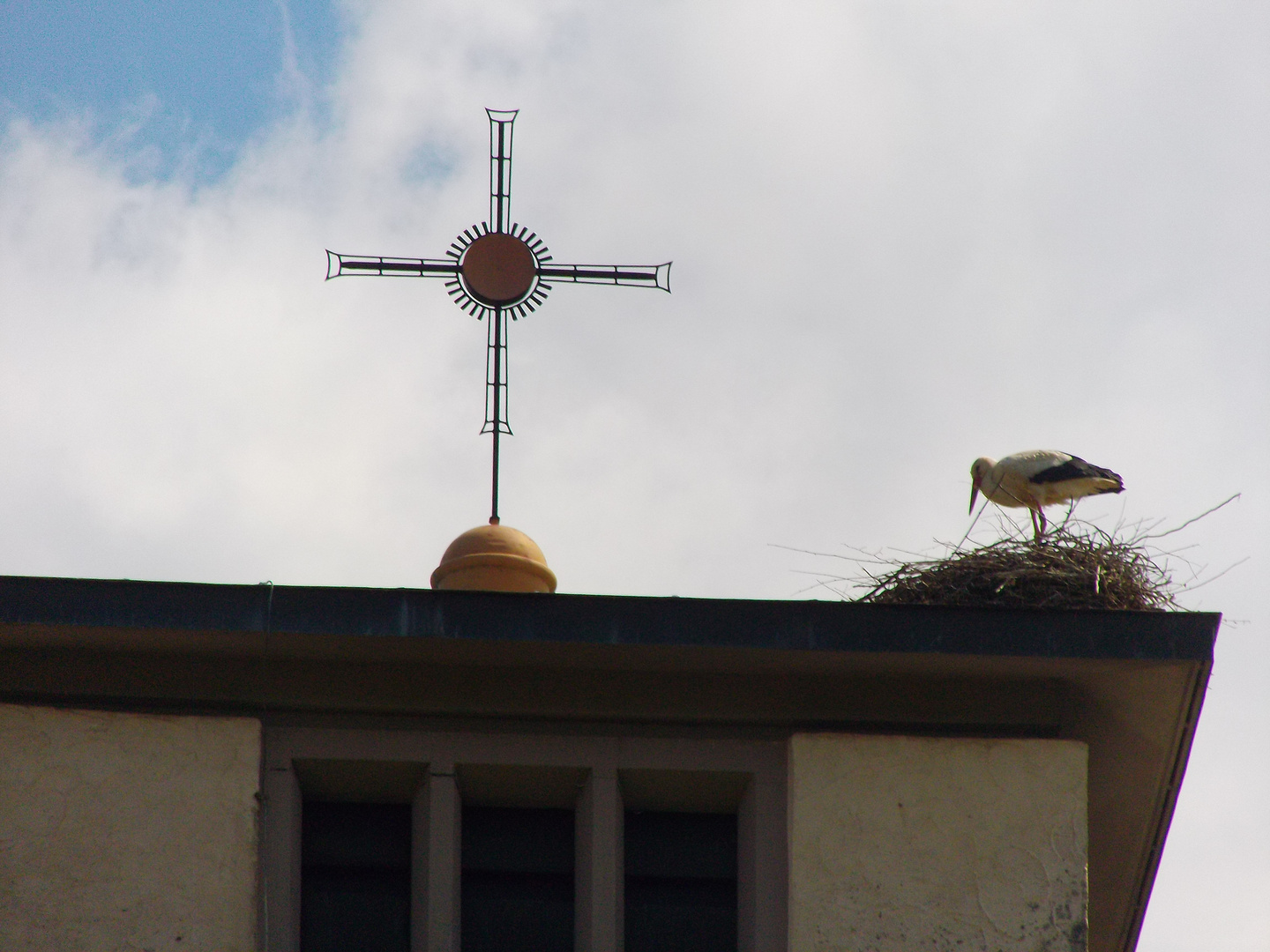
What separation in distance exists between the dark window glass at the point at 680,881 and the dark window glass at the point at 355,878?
95cm

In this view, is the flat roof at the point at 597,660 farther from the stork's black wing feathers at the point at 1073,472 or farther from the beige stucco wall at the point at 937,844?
the stork's black wing feathers at the point at 1073,472

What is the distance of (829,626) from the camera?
26.0 ft

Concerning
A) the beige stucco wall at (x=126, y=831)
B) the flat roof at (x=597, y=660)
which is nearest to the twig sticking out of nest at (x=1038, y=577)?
the flat roof at (x=597, y=660)

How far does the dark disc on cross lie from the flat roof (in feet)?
9.21

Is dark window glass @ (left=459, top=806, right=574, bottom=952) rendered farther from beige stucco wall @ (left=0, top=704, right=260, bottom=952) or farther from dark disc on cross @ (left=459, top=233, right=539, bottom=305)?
dark disc on cross @ (left=459, top=233, right=539, bottom=305)

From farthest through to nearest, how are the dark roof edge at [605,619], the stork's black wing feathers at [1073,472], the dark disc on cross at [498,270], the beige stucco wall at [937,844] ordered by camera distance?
Answer: 1. the stork's black wing feathers at [1073,472]
2. the dark disc on cross at [498,270]
3. the dark roof edge at [605,619]
4. the beige stucco wall at [937,844]

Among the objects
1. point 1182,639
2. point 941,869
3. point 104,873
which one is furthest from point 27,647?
point 1182,639

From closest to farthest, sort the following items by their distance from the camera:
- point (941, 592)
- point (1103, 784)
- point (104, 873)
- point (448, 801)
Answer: point (104, 873) → point (448, 801) → point (1103, 784) → point (941, 592)

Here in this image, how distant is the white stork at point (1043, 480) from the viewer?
43.0 ft

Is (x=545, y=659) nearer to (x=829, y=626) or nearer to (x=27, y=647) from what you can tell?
(x=829, y=626)

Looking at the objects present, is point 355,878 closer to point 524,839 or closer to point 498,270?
point 524,839

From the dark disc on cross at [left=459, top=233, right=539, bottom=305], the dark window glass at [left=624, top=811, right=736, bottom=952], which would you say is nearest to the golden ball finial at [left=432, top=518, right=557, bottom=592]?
the dark window glass at [left=624, top=811, right=736, bottom=952]

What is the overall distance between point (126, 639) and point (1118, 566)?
4944 millimetres

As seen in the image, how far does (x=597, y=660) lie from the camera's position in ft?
26.5
